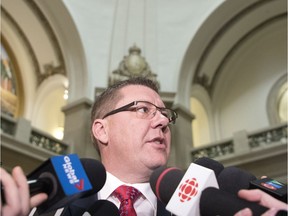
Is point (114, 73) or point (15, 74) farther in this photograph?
point (15, 74)

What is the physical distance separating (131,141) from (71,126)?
7.86 metres

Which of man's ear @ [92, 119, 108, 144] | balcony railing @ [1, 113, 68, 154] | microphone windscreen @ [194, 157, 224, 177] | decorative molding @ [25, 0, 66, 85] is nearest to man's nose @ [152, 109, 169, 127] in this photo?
man's ear @ [92, 119, 108, 144]

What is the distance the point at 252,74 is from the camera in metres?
11.7

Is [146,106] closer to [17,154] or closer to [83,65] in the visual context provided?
[17,154]

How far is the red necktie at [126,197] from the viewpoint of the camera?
1574 millimetres

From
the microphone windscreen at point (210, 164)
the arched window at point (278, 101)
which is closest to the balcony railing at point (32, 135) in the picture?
the arched window at point (278, 101)

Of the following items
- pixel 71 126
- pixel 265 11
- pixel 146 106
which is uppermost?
pixel 265 11

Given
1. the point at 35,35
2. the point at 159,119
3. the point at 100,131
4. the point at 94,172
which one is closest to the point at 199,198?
the point at 94,172

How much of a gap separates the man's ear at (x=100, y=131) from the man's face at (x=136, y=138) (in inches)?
1.5

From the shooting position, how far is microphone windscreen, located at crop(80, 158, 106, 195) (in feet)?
4.30

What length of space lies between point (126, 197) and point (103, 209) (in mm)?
214

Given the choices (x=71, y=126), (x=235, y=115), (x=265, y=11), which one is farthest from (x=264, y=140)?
(x=71, y=126)

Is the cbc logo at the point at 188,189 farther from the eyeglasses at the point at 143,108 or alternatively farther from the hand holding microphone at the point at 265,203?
the eyeglasses at the point at 143,108

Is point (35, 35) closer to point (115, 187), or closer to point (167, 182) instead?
point (115, 187)
